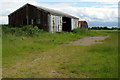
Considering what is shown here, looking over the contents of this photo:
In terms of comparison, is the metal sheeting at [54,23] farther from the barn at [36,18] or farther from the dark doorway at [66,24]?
the dark doorway at [66,24]

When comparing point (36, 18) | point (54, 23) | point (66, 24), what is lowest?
point (54, 23)

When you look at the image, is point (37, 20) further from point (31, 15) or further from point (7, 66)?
point (7, 66)

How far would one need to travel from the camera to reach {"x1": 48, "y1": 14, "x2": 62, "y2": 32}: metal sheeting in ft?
107

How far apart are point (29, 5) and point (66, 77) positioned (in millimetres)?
27649

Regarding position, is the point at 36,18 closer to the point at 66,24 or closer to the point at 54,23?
the point at 54,23

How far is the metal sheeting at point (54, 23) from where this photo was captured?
107ft

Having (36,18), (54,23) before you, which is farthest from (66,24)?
(36,18)

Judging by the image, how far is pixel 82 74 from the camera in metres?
6.84

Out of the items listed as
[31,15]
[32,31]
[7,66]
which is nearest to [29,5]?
[31,15]

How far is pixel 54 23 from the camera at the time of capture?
34.0 metres

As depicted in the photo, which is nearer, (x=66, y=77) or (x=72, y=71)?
(x=66, y=77)

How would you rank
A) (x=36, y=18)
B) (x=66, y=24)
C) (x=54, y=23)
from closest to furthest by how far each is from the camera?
(x=36, y=18), (x=54, y=23), (x=66, y=24)

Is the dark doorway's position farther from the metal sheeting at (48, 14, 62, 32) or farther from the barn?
the barn

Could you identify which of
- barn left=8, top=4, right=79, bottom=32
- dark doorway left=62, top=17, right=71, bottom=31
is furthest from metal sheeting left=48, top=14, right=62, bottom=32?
dark doorway left=62, top=17, right=71, bottom=31
